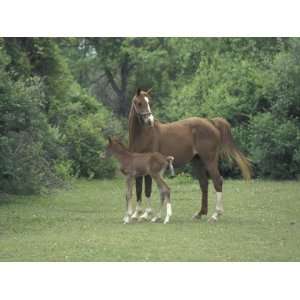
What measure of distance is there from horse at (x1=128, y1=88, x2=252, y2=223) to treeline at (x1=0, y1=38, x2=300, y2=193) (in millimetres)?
3498

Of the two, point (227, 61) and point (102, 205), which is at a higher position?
point (227, 61)

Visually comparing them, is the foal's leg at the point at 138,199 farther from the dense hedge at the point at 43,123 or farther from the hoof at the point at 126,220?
the dense hedge at the point at 43,123

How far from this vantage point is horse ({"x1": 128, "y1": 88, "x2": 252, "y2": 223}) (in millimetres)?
15648

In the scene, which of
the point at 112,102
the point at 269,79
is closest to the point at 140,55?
the point at 112,102

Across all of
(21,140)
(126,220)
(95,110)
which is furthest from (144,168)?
(95,110)

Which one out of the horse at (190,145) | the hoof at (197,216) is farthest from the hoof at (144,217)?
the hoof at (197,216)

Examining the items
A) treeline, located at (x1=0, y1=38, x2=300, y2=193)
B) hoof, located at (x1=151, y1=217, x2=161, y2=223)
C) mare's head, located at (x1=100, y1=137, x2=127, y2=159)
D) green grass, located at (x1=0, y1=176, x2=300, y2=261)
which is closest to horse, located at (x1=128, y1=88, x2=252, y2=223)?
hoof, located at (x1=151, y1=217, x2=161, y2=223)

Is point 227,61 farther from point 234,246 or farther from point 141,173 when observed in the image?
point 234,246

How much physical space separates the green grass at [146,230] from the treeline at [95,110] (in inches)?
49.6

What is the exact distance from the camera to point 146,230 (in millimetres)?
14062

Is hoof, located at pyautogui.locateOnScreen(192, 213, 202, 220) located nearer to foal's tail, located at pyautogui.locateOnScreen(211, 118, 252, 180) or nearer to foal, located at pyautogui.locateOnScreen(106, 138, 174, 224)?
foal, located at pyautogui.locateOnScreen(106, 138, 174, 224)

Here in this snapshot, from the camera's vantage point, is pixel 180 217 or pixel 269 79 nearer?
pixel 180 217
